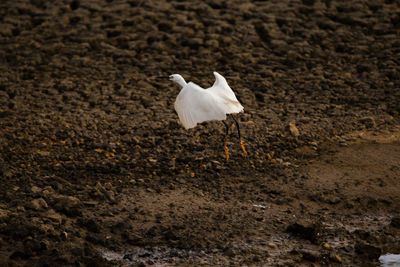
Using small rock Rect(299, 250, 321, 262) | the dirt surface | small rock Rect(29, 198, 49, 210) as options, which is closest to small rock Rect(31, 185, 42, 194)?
the dirt surface

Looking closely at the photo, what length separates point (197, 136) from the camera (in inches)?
289

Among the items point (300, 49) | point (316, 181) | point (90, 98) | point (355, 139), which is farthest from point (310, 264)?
point (300, 49)

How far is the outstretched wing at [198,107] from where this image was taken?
6219mm

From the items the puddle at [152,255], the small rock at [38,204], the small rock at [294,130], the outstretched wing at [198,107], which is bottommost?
the puddle at [152,255]

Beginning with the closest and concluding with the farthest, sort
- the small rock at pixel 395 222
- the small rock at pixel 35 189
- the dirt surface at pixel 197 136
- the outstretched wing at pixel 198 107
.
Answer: the dirt surface at pixel 197 136 → the small rock at pixel 395 222 → the small rock at pixel 35 189 → the outstretched wing at pixel 198 107

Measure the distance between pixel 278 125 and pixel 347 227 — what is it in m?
2.16

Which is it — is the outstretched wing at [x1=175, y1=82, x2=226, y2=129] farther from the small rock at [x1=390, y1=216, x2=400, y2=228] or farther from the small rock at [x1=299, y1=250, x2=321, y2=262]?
the small rock at [x1=390, y1=216, x2=400, y2=228]

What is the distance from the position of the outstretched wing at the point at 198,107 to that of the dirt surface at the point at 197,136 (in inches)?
25.9

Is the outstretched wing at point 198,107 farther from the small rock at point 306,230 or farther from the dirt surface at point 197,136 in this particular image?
the small rock at point 306,230

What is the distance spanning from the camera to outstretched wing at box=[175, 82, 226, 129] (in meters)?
6.22

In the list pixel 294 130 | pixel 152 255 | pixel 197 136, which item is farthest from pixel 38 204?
pixel 294 130

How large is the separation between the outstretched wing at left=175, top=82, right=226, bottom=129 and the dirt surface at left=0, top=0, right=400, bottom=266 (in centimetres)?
66

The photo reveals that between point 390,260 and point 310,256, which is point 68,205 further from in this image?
point 390,260

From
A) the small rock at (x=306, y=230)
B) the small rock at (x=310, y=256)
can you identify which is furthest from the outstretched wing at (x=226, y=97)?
the small rock at (x=310, y=256)
